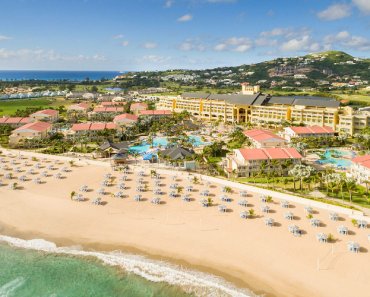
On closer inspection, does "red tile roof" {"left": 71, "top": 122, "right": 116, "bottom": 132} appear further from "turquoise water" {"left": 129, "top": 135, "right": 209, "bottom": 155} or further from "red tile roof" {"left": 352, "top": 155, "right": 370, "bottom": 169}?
"red tile roof" {"left": 352, "top": 155, "right": 370, "bottom": 169}

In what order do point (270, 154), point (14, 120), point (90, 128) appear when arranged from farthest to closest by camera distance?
point (14, 120)
point (90, 128)
point (270, 154)

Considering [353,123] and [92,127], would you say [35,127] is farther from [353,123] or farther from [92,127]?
[353,123]

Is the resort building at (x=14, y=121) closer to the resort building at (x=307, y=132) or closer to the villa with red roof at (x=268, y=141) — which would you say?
the villa with red roof at (x=268, y=141)

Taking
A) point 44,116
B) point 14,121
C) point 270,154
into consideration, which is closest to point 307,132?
point 270,154

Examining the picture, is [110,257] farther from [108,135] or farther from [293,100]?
[293,100]

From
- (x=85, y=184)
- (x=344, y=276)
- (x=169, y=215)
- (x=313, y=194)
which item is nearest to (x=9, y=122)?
(x=85, y=184)

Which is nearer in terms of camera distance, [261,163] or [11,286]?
[11,286]

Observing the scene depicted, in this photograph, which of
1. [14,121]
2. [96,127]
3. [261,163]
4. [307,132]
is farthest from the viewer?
[14,121]

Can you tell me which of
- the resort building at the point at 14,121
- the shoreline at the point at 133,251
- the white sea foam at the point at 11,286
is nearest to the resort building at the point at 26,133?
the resort building at the point at 14,121
